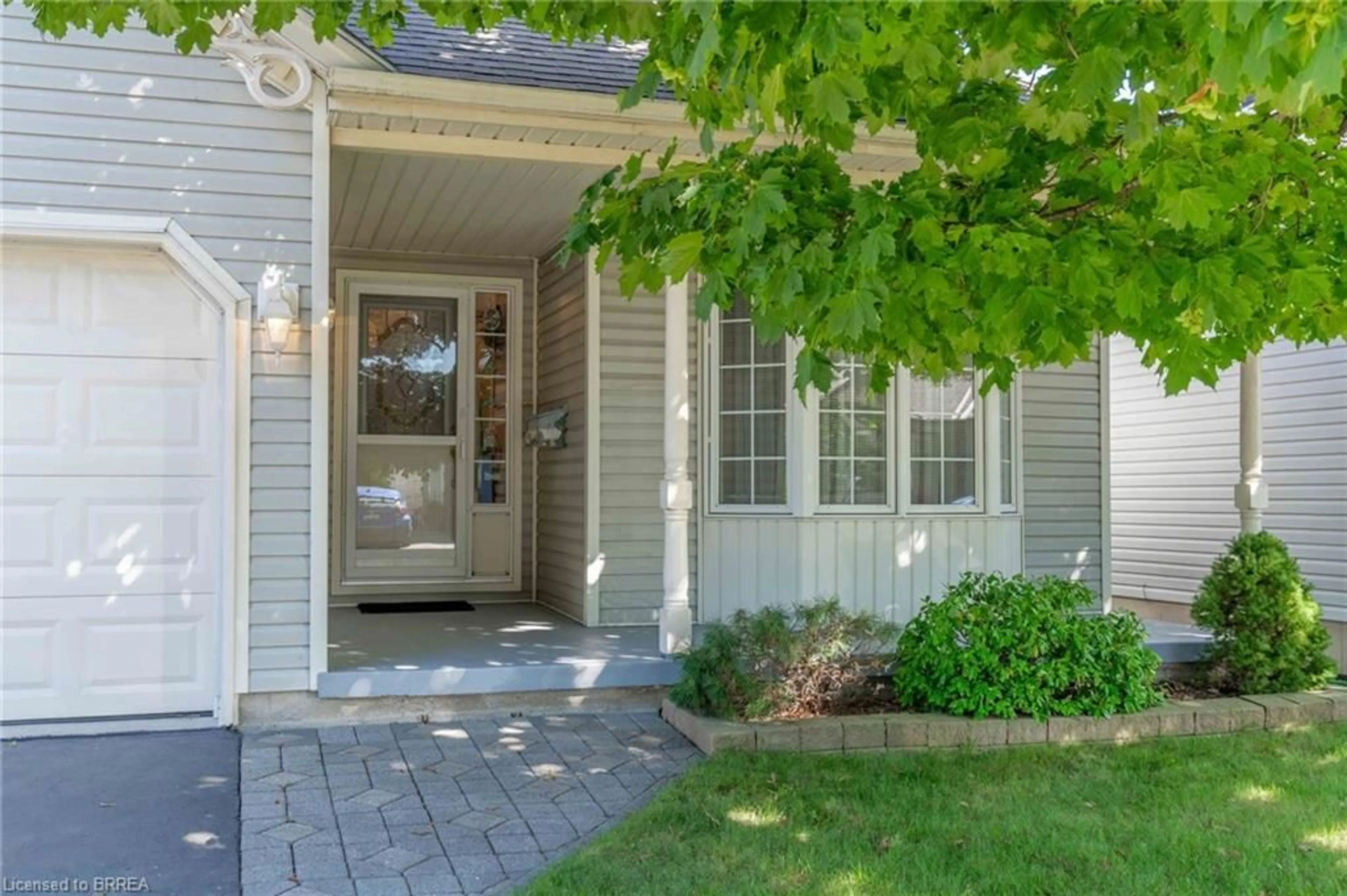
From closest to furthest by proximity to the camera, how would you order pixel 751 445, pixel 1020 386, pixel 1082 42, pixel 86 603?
pixel 1082 42
pixel 86 603
pixel 751 445
pixel 1020 386

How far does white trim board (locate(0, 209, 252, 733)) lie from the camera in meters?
4.87

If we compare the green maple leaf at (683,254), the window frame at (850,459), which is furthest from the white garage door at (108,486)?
the window frame at (850,459)

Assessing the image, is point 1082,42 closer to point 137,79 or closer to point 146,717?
point 137,79

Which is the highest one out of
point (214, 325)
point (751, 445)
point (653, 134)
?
point (653, 134)

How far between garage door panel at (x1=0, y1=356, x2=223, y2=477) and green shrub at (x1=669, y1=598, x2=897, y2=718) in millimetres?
2573

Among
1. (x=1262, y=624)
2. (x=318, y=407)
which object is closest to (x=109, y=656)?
(x=318, y=407)

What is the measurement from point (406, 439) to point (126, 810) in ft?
13.7

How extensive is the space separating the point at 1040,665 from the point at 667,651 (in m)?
1.88

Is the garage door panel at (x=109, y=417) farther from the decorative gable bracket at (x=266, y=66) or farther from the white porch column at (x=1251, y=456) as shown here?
the white porch column at (x=1251, y=456)

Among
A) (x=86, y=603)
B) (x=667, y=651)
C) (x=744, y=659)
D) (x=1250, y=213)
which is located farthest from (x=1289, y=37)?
(x=86, y=603)

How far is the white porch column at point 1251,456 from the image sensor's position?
6465 millimetres

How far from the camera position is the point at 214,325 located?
507 centimetres

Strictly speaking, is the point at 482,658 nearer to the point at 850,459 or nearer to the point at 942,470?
the point at 850,459

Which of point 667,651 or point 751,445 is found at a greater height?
point 751,445
